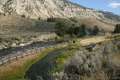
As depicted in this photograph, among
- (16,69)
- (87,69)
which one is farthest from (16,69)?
(87,69)

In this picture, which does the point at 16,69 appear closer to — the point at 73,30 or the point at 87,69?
the point at 87,69

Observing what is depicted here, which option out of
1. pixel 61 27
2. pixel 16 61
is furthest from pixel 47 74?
pixel 61 27

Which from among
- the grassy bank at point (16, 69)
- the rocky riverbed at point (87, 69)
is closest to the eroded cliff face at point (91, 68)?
the rocky riverbed at point (87, 69)

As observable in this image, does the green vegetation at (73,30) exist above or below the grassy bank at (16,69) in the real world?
below

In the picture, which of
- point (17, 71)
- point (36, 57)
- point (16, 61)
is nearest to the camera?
point (17, 71)

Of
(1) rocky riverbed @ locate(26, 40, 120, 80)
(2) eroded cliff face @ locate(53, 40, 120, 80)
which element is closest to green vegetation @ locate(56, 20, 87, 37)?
(1) rocky riverbed @ locate(26, 40, 120, 80)

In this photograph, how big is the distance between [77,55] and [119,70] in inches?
217

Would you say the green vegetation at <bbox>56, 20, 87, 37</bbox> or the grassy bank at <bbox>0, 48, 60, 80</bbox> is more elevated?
the grassy bank at <bbox>0, 48, 60, 80</bbox>

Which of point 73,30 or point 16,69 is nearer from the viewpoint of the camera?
point 16,69

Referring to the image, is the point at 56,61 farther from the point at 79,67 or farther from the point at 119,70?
the point at 119,70

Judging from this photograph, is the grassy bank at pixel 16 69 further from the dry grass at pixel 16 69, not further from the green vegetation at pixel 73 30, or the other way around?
the green vegetation at pixel 73 30

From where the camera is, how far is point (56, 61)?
150 ft

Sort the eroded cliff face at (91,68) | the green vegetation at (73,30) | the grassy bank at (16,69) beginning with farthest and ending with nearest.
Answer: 1. the green vegetation at (73,30)
2. the grassy bank at (16,69)
3. the eroded cliff face at (91,68)

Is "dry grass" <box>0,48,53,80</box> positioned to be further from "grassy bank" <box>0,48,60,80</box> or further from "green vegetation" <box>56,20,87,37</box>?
"green vegetation" <box>56,20,87,37</box>
